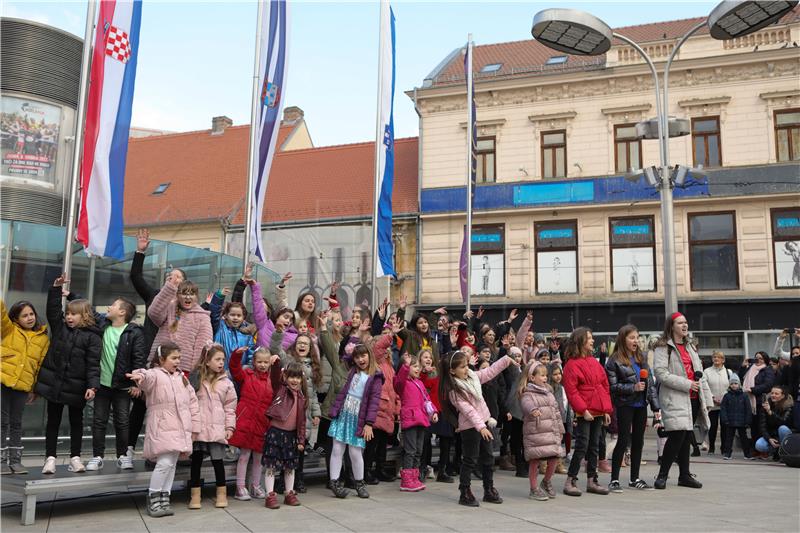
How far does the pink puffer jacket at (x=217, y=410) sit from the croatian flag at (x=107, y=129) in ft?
9.25

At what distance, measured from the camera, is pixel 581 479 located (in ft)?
31.4

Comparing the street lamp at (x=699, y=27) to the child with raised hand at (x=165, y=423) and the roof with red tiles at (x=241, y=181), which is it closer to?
the child with raised hand at (x=165, y=423)

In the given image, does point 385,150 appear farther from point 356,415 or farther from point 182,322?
point 182,322

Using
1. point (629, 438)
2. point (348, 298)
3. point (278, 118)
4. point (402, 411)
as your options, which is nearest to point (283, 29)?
point (278, 118)

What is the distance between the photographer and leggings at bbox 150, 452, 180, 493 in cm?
668

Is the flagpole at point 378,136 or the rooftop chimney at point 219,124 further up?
the rooftop chimney at point 219,124

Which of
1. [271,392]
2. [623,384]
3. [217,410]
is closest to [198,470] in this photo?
[217,410]

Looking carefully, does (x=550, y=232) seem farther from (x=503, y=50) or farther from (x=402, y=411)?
(x=402, y=411)

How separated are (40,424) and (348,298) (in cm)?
1681

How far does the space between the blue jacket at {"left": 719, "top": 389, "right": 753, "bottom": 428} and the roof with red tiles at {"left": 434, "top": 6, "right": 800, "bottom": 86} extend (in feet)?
51.6

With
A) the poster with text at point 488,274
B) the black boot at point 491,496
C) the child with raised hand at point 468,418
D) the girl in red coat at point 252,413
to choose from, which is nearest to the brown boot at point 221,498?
the girl in red coat at point 252,413

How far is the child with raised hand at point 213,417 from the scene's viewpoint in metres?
7.01

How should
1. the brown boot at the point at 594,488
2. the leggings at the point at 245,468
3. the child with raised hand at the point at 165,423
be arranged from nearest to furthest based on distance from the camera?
the child with raised hand at the point at 165,423 → the leggings at the point at 245,468 → the brown boot at the point at 594,488

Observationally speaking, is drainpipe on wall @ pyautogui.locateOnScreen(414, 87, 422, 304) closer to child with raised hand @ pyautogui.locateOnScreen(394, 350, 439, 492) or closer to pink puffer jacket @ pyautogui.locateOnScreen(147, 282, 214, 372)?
child with raised hand @ pyautogui.locateOnScreen(394, 350, 439, 492)
